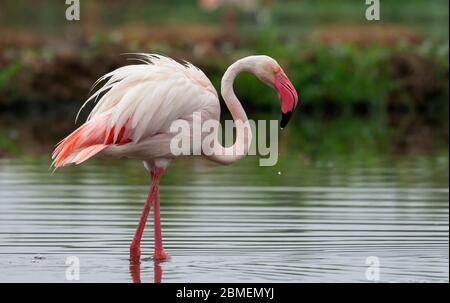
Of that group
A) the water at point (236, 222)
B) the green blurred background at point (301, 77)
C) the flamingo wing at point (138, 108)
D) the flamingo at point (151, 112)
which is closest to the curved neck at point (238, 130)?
the flamingo at point (151, 112)

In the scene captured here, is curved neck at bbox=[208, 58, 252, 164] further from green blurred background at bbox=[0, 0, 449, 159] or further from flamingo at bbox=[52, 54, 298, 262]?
green blurred background at bbox=[0, 0, 449, 159]

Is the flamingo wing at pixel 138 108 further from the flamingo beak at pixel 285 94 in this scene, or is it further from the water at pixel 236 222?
the water at pixel 236 222

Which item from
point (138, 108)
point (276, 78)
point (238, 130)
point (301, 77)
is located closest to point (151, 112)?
point (138, 108)

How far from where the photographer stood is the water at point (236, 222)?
806 centimetres

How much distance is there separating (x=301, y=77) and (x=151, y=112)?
15418 mm

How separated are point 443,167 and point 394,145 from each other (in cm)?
316

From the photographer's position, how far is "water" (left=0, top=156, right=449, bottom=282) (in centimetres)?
806

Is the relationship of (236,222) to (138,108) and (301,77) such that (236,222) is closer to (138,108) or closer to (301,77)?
(138,108)

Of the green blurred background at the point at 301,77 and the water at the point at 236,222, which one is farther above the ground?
the green blurred background at the point at 301,77

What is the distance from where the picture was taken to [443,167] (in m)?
14.8

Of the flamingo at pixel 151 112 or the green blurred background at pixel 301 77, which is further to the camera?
the green blurred background at pixel 301 77

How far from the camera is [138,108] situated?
867cm

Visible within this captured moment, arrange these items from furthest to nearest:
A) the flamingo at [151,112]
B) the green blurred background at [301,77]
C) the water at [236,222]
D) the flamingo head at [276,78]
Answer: the green blurred background at [301,77]
the flamingo head at [276,78]
the flamingo at [151,112]
the water at [236,222]

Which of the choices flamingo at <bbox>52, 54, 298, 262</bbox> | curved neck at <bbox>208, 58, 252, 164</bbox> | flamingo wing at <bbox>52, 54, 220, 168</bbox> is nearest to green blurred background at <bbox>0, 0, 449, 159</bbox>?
curved neck at <bbox>208, 58, 252, 164</bbox>
